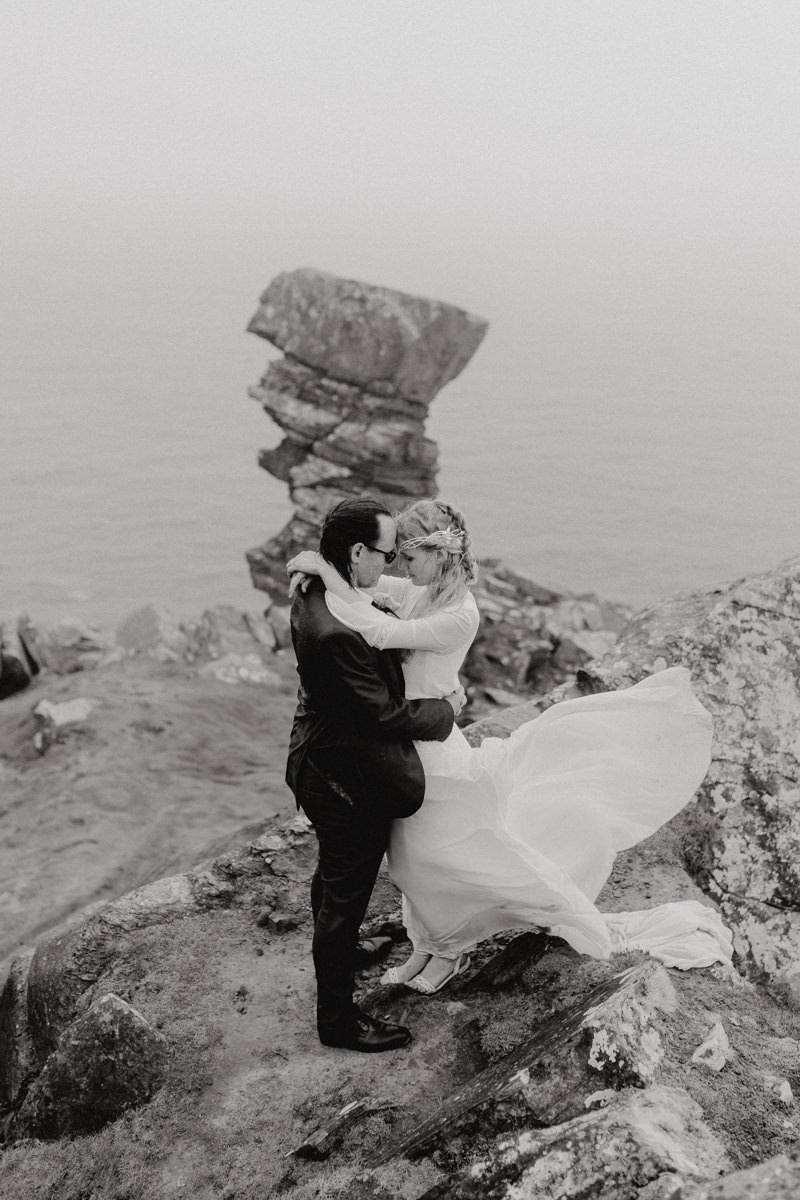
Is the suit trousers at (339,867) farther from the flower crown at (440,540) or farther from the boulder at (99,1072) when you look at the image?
the flower crown at (440,540)

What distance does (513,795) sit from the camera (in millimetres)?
5641

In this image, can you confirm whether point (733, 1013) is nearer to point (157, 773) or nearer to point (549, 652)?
point (157, 773)

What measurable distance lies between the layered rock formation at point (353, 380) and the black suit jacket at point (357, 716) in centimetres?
2040

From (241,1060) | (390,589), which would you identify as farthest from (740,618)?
(241,1060)

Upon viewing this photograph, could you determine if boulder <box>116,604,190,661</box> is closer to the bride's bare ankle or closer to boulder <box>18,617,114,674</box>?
boulder <box>18,617,114,674</box>

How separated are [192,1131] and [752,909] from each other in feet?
12.0

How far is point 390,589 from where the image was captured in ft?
18.4

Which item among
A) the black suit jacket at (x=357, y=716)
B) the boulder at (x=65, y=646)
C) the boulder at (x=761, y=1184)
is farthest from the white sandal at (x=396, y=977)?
the boulder at (x=65, y=646)

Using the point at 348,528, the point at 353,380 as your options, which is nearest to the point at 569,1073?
the point at 348,528

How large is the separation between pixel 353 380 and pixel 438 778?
846 inches

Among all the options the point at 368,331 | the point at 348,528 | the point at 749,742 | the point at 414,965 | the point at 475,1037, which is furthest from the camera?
the point at 368,331

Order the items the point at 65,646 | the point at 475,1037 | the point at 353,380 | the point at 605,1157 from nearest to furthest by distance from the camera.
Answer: the point at 605,1157
the point at 475,1037
the point at 65,646
the point at 353,380

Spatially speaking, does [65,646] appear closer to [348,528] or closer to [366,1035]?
[366,1035]

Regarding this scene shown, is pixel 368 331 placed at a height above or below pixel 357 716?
above
